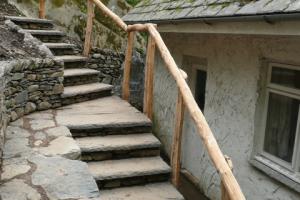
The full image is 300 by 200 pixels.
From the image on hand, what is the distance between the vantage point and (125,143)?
14.6ft

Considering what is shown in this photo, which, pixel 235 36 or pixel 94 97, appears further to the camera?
pixel 94 97

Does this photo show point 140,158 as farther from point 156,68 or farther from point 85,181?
point 156,68

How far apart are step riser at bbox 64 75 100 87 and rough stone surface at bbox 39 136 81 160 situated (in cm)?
206

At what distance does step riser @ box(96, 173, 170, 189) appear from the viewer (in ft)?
13.1

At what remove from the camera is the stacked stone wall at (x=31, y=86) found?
4434 mm

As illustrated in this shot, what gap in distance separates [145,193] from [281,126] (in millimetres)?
1691

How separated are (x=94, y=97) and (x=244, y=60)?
244 cm

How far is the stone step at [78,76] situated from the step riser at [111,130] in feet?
4.75

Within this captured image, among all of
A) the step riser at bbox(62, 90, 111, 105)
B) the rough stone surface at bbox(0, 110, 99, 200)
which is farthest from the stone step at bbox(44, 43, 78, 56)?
the rough stone surface at bbox(0, 110, 99, 200)

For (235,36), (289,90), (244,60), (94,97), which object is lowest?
(94,97)

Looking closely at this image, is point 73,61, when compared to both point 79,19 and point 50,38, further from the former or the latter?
point 79,19

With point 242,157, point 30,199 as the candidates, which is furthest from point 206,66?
point 30,199

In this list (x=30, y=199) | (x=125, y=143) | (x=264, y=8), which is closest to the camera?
(x=30, y=199)

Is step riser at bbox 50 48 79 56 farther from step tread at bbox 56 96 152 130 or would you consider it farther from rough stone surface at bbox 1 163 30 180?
rough stone surface at bbox 1 163 30 180
